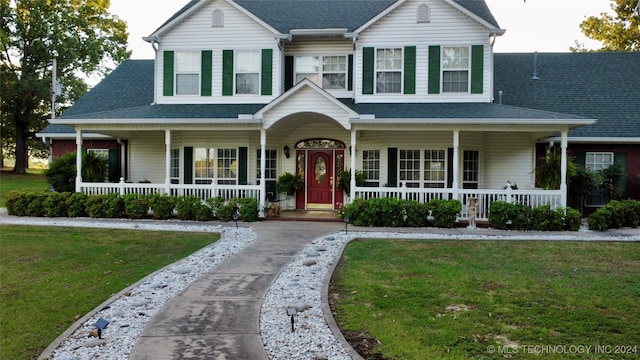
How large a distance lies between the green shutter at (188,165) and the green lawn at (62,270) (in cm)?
487

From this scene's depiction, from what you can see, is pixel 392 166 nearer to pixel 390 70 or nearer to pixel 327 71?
pixel 390 70

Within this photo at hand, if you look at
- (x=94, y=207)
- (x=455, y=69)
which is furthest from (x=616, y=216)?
(x=94, y=207)

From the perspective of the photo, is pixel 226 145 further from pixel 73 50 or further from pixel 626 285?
pixel 73 50

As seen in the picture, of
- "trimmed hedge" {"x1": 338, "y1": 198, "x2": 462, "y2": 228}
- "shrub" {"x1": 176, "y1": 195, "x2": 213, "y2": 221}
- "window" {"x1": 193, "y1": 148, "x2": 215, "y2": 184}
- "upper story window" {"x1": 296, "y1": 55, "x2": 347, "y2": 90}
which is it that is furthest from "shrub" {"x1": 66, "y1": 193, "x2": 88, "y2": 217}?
"trimmed hedge" {"x1": 338, "y1": 198, "x2": 462, "y2": 228}

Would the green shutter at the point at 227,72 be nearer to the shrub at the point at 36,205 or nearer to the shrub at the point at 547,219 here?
the shrub at the point at 36,205

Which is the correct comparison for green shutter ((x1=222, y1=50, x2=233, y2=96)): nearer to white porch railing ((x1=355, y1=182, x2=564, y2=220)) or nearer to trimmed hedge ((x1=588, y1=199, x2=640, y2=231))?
white porch railing ((x1=355, y1=182, x2=564, y2=220))

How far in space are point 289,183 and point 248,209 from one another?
2611 mm

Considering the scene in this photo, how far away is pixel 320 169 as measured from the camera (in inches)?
664

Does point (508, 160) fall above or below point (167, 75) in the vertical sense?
below

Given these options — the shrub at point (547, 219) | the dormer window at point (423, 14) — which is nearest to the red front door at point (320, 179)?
the dormer window at point (423, 14)

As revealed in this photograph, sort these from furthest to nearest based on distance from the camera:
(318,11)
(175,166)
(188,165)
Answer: (318,11) < (175,166) < (188,165)

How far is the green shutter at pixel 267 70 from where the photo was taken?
53.6 feet

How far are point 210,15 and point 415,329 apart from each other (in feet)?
46.7

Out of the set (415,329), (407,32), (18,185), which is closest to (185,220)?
(407,32)
